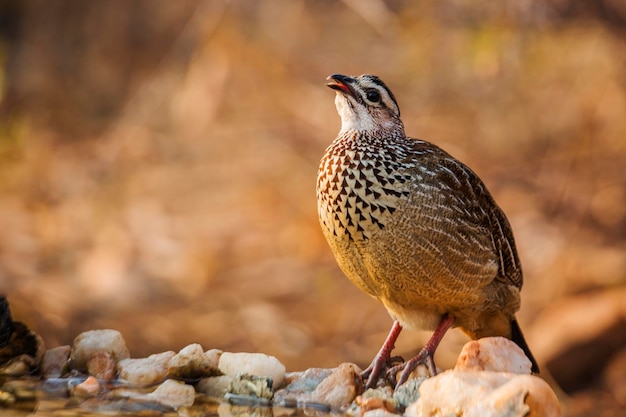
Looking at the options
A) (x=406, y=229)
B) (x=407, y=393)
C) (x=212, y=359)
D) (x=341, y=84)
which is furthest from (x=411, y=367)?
(x=341, y=84)

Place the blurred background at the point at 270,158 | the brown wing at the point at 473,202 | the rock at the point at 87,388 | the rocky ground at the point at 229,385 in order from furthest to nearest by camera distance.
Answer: the blurred background at the point at 270,158
the brown wing at the point at 473,202
the rock at the point at 87,388
the rocky ground at the point at 229,385

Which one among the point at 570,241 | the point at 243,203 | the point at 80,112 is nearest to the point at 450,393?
the point at 570,241

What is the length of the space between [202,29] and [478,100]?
271 centimetres

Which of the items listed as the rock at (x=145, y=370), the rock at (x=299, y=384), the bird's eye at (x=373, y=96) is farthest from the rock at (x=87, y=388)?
the bird's eye at (x=373, y=96)

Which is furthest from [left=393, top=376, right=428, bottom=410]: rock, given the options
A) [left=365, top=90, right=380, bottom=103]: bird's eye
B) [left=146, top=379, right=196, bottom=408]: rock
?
[left=365, top=90, right=380, bottom=103]: bird's eye

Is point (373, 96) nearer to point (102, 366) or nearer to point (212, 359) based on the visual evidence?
point (212, 359)

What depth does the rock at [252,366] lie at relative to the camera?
12.3ft

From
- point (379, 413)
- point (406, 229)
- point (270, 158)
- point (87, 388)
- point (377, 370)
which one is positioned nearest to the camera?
point (379, 413)

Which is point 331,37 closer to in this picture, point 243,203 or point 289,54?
point 289,54

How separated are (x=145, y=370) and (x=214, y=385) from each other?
0.93 feet

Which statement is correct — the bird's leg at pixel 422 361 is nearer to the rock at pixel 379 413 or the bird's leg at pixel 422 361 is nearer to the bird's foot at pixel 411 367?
the bird's foot at pixel 411 367

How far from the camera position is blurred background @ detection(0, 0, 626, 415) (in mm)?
7711

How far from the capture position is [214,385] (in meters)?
3.76

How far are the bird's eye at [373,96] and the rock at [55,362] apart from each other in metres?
1.53
